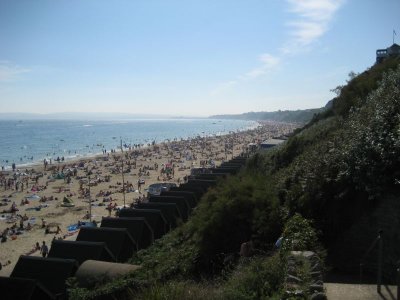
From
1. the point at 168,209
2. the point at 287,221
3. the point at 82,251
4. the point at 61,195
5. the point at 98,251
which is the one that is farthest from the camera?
the point at 61,195

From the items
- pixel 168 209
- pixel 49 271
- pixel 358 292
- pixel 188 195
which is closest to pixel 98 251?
pixel 49 271

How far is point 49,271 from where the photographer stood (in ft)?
40.8

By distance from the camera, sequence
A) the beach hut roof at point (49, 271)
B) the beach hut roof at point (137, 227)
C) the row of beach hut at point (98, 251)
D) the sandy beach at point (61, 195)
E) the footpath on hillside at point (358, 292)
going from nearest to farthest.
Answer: the footpath on hillside at point (358, 292), the row of beach hut at point (98, 251), the beach hut roof at point (49, 271), the beach hut roof at point (137, 227), the sandy beach at point (61, 195)

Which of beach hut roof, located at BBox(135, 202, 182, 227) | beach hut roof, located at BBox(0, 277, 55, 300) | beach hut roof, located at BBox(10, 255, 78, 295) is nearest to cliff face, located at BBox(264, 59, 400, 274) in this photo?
beach hut roof, located at BBox(10, 255, 78, 295)

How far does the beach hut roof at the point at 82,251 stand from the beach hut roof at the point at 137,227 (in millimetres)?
1890

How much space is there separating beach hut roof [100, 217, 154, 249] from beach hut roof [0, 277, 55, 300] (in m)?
5.70

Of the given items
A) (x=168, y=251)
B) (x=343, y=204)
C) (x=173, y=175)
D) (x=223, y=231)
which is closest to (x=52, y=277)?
(x=168, y=251)

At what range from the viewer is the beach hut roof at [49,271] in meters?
12.1

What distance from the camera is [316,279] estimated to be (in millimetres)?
6238

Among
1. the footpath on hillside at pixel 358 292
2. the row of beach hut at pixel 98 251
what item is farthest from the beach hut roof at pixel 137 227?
the footpath on hillside at pixel 358 292

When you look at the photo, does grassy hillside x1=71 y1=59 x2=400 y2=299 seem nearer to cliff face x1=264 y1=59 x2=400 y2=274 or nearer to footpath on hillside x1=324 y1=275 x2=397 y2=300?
cliff face x1=264 y1=59 x2=400 y2=274

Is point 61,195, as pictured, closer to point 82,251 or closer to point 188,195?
point 188,195

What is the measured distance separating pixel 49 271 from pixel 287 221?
280 inches

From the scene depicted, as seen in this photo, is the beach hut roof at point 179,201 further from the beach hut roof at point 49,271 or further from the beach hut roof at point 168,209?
the beach hut roof at point 49,271
